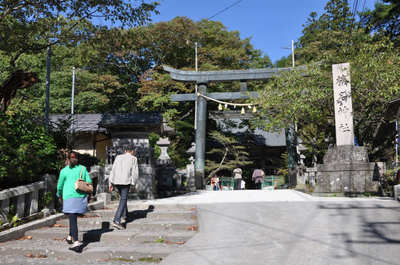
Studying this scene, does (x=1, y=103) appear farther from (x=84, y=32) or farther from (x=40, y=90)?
(x=40, y=90)

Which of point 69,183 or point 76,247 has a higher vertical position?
point 69,183

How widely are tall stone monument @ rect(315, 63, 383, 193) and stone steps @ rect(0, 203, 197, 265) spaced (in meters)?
5.13

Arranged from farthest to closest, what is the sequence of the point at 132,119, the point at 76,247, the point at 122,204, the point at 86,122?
1. the point at 86,122
2. the point at 132,119
3. the point at 122,204
4. the point at 76,247

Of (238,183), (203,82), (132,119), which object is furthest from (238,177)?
(132,119)

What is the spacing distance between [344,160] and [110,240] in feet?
26.4

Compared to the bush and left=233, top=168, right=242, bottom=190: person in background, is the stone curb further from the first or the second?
left=233, top=168, right=242, bottom=190: person in background

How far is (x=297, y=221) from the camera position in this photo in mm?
6734

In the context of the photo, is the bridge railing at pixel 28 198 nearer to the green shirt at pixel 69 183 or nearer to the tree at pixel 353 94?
the green shirt at pixel 69 183

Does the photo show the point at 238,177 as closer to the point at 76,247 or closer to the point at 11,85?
the point at 11,85

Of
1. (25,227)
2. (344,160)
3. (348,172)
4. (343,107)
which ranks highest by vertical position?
(343,107)

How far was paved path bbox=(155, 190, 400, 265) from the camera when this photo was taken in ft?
15.2

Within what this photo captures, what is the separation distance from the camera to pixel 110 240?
20.5 feet

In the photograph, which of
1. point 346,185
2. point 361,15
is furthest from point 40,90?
point 361,15

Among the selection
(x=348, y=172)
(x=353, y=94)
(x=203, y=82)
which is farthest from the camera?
(x=203, y=82)
